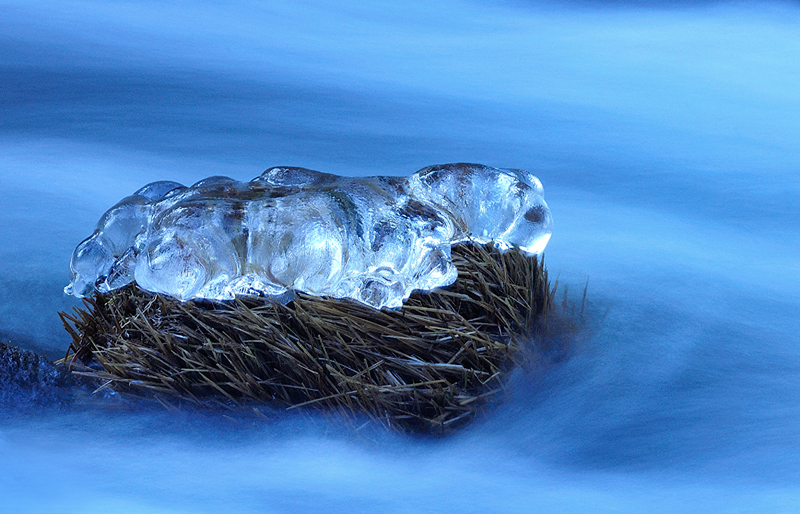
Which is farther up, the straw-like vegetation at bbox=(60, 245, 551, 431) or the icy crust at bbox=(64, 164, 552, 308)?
the icy crust at bbox=(64, 164, 552, 308)

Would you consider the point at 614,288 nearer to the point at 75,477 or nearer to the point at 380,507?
the point at 380,507

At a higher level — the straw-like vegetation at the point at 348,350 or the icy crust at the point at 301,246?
the icy crust at the point at 301,246

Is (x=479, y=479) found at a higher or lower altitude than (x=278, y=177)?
lower

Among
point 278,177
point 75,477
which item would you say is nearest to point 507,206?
point 278,177

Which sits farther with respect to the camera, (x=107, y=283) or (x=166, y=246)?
(x=107, y=283)

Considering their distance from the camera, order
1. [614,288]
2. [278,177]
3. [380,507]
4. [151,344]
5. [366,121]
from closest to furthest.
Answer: [380,507], [151,344], [278,177], [614,288], [366,121]

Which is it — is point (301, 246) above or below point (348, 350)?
above

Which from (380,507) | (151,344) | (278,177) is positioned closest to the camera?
(380,507)

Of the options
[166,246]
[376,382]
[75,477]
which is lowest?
[75,477]
